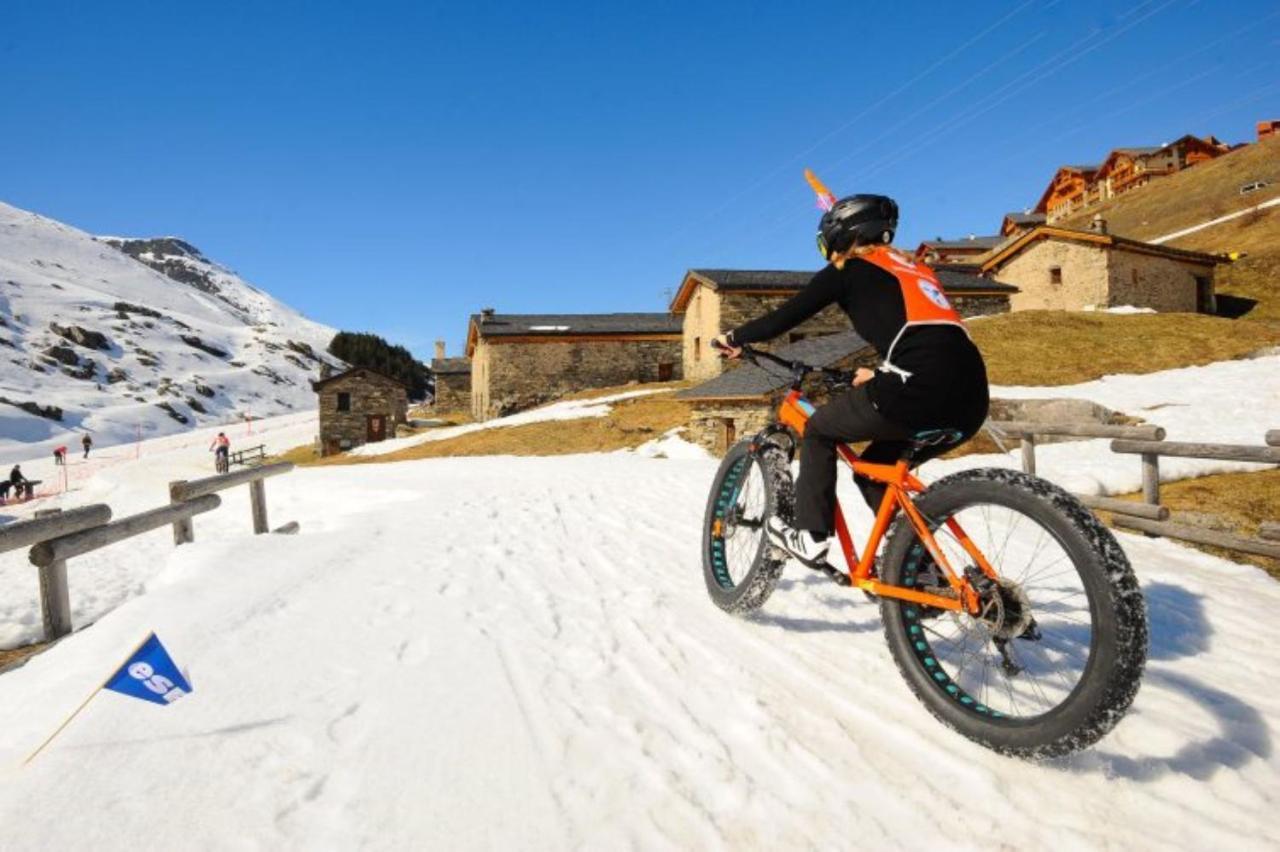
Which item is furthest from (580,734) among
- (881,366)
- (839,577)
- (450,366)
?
(450,366)

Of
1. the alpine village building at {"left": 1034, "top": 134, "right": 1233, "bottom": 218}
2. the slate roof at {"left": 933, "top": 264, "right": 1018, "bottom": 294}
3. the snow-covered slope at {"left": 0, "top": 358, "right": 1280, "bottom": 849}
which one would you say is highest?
the alpine village building at {"left": 1034, "top": 134, "right": 1233, "bottom": 218}

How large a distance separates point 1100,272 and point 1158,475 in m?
29.2

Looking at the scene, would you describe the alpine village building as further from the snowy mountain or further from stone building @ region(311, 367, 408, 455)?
the snowy mountain

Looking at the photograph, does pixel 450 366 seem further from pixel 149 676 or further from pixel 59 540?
pixel 149 676

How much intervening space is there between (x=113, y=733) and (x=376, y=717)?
953 mm

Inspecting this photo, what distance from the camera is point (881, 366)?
8.94ft

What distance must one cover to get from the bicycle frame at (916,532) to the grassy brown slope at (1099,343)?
70.4 feet

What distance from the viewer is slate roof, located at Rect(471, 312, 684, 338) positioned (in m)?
42.2

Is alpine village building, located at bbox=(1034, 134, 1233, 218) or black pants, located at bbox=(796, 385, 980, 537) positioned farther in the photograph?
alpine village building, located at bbox=(1034, 134, 1233, 218)

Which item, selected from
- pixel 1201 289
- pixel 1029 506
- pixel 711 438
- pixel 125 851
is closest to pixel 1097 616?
pixel 1029 506

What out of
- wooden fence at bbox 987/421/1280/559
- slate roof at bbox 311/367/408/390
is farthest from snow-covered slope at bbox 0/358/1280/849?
slate roof at bbox 311/367/408/390

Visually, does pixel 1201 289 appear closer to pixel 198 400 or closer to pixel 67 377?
pixel 198 400

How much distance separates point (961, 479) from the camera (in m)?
2.52

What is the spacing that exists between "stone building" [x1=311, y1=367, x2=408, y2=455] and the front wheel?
45.5m
